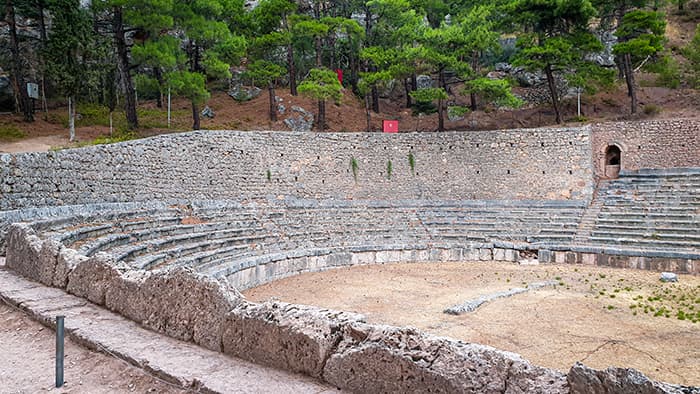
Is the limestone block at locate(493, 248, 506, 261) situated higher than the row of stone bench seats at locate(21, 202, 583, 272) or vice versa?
the row of stone bench seats at locate(21, 202, 583, 272)

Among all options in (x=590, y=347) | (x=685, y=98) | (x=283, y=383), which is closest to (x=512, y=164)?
(x=685, y=98)

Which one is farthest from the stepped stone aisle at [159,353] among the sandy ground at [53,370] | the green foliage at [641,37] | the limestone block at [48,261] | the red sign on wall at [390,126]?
the green foliage at [641,37]

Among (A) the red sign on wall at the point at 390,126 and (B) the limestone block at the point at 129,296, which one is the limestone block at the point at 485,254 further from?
(B) the limestone block at the point at 129,296

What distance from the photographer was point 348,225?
16.1 metres

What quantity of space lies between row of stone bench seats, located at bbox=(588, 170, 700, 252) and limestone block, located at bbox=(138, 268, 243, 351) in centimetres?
1429

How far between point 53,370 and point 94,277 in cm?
130

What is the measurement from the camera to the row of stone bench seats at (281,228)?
8.93 m

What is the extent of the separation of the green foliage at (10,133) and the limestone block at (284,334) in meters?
17.7

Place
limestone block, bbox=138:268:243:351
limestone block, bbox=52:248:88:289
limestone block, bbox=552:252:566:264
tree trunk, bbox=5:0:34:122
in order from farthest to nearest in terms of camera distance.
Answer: tree trunk, bbox=5:0:34:122
limestone block, bbox=552:252:566:264
limestone block, bbox=52:248:88:289
limestone block, bbox=138:268:243:351

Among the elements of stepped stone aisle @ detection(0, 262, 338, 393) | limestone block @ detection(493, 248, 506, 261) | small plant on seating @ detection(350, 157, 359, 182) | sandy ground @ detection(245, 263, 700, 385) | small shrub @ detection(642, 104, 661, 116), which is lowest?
limestone block @ detection(493, 248, 506, 261)

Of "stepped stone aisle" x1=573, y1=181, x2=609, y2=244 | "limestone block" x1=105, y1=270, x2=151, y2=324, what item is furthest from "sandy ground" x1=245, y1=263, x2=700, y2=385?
"limestone block" x1=105, y1=270, x2=151, y2=324

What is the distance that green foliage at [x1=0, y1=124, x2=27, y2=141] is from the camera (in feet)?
53.9

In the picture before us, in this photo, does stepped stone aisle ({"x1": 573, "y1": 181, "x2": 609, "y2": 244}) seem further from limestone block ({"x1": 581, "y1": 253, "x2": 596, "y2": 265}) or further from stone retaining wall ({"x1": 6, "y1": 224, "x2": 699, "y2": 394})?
stone retaining wall ({"x1": 6, "y1": 224, "x2": 699, "y2": 394})

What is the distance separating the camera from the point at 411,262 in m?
14.5
